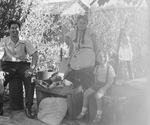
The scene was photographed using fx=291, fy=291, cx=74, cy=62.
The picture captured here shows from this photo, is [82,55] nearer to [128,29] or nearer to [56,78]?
[56,78]

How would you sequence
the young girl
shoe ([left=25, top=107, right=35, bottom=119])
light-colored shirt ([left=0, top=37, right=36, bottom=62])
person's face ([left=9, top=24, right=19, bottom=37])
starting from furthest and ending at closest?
1. light-colored shirt ([left=0, top=37, right=36, bottom=62])
2. person's face ([left=9, top=24, right=19, bottom=37])
3. shoe ([left=25, top=107, right=35, bottom=119])
4. the young girl

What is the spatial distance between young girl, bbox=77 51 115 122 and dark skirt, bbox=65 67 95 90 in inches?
6.9

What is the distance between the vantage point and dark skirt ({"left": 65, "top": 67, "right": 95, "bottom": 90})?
462 cm

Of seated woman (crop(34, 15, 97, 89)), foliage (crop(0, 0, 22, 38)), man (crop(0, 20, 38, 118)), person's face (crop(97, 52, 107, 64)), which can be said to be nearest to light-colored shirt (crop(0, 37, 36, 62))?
man (crop(0, 20, 38, 118))

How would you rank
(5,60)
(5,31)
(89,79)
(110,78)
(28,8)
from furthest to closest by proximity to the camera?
1. (28,8)
2. (5,31)
3. (5,60)
4. (89,79)
5. (110,78)

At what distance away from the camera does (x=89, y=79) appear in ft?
15.3

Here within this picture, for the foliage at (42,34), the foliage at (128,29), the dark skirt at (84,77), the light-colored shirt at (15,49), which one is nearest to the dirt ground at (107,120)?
the dark skirt at (84,77)

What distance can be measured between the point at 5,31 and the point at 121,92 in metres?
3.34

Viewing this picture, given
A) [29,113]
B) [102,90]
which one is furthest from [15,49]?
[102,90]

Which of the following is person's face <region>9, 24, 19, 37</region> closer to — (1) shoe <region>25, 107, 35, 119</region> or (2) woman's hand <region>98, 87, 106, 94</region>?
(1) shoe <region>25, 107, 35, 119</region>

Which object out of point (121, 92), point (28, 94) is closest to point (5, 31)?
point (28, 94)

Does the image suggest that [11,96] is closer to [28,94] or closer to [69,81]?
[28,94]

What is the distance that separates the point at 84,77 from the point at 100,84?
37 cm

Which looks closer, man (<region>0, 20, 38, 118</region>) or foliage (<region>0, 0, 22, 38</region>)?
man (<region>0, 20, 38, 118</region>)
